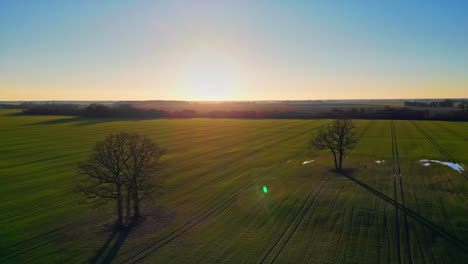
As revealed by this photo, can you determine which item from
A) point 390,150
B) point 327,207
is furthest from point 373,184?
point 390,150

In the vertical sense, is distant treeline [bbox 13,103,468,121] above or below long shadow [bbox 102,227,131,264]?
above

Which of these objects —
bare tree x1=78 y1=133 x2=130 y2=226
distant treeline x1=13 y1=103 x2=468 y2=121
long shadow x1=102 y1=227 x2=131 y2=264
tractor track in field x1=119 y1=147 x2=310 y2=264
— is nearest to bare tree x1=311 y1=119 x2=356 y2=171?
tractor track in field x1=119 y1=147 x2=310 y2=264

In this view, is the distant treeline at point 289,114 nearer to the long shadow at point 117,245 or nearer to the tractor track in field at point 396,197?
the tractor track in field at point 396,197

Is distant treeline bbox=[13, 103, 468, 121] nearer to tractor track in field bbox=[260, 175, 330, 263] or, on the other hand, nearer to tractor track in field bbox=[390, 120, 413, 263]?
tractor track in field bbox=[390, 120, 413, 263]

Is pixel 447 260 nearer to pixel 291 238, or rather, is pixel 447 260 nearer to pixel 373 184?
pixel 291 238

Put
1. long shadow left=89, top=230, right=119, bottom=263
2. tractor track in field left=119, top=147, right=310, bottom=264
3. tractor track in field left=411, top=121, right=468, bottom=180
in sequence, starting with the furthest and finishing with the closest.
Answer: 1. tractor track in field left=411, top=121, right=468, bottom=180
2. tractor track in field left=119, top=147, right=310, bottom=264
3. long shadow left=89, top=230, right=119, bottom=263

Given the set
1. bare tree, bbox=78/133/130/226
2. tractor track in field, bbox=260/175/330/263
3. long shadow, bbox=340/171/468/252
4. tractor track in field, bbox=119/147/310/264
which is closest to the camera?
tractor track in field, bbox=119/147/310/264

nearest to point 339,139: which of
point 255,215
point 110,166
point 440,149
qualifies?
point 255,215

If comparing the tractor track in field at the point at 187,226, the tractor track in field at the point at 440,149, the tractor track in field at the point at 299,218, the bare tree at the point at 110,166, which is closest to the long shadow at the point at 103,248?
the bare tree at the point at 110,166
